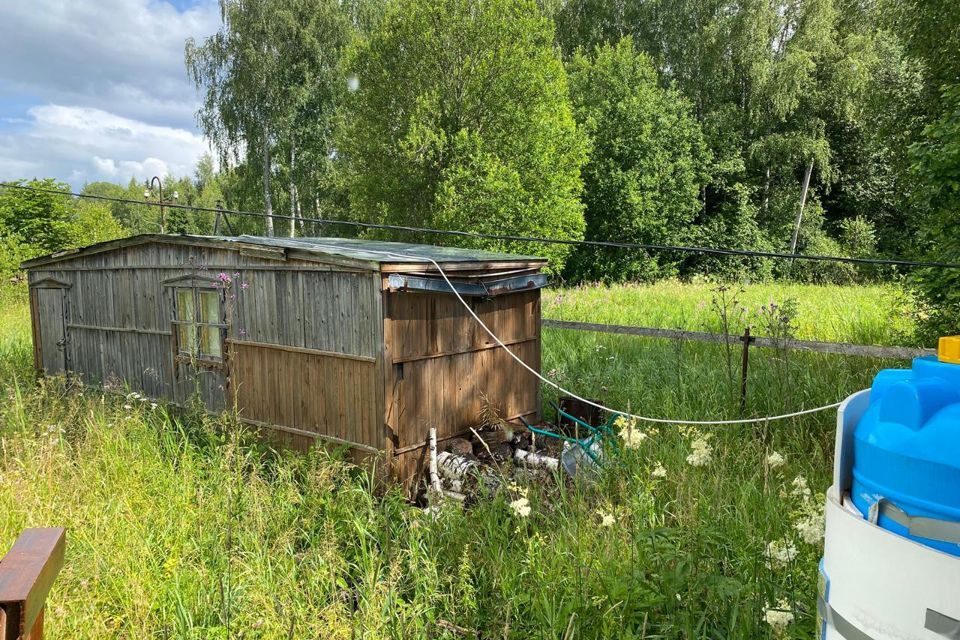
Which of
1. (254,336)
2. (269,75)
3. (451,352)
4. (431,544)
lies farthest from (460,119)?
(431,544)

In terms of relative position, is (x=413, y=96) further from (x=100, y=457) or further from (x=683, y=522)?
(x=683, y=522)

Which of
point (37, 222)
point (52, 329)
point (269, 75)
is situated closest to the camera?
point (52, 329)

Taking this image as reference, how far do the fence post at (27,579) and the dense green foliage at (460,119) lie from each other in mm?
16790

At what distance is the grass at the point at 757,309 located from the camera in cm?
873

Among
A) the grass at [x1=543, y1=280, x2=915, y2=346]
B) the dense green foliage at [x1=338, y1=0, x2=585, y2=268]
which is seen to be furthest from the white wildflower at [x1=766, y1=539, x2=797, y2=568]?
the dense green foliage at [x1=338, y1=0, x2=585, y2=268]

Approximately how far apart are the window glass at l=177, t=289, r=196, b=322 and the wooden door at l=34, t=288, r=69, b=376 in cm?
301

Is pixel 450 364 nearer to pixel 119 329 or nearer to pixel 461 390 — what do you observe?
pixel 461 390

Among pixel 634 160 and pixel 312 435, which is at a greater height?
pixel 634 160

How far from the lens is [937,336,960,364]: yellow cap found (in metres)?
1.55

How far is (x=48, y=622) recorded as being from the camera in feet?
9.41

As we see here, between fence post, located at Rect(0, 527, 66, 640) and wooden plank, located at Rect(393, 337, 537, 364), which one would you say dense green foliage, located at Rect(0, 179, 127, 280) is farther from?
fence post, located at Rect(0, 527, 66, 640)

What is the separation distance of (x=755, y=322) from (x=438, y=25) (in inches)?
508

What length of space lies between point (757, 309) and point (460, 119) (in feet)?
37.5

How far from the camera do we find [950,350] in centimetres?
156
